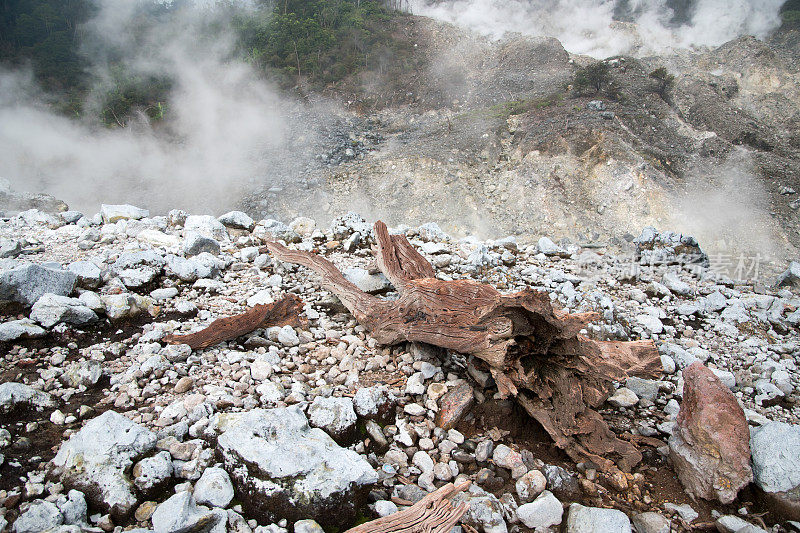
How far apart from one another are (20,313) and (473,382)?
12.6ft

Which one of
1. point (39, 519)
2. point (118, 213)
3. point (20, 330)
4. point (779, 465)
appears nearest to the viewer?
point (39, 519)

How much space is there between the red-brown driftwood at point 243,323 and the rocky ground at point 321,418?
0.09 meters

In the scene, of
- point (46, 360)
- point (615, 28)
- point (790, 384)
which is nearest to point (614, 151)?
point (790, 384)

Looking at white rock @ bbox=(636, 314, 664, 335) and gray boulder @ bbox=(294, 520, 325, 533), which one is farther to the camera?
white rock @ bbox=(636, 314, 664, 335)

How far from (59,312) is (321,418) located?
2.44 m

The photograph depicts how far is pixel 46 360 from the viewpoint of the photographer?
2977 millimetres

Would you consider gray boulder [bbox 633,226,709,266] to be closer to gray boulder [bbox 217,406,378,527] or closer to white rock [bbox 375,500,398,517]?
white rock [bbox 375,500,398,517]

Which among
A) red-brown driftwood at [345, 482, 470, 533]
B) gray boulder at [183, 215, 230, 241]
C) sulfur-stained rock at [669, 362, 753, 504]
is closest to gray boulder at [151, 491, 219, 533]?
red-brown driftwood at [345, 482, 470, 533]

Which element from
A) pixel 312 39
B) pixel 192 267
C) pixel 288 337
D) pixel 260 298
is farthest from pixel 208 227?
pixel 312 39

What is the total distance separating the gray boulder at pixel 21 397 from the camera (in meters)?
2.40

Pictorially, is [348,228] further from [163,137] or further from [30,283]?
A: [163,137]

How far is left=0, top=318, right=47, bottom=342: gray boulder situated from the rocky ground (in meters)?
0.01

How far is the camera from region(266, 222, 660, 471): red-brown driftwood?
2635 mm

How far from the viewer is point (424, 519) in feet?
6.55
